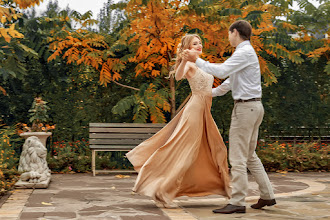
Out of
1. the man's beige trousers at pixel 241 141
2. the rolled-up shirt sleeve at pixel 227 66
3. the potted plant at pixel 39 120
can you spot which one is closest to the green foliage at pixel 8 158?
the potted plant at pixel 39 120

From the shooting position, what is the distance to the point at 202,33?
9.98 m

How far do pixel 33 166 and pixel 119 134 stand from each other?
102 inches

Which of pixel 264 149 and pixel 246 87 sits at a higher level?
pixel 246 87

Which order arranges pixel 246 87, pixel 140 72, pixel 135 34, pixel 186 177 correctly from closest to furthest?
pixel 246 87 < pixel 186 177 < pixel 135 34 < pixel 140 72

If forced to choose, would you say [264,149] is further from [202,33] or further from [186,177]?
[186,177]

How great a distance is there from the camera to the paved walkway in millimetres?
5656

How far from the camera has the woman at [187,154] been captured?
20.5ft

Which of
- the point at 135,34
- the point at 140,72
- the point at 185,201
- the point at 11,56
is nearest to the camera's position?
the point at 185,201

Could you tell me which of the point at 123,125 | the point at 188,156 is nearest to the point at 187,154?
the point at 188,156

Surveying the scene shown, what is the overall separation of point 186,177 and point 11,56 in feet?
Result: 16.1

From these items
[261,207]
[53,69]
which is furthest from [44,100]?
[261,207]

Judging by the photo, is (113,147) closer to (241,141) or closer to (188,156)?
(188,156)

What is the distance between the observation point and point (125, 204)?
21.5ft

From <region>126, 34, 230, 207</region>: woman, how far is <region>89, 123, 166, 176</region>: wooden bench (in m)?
3.92
